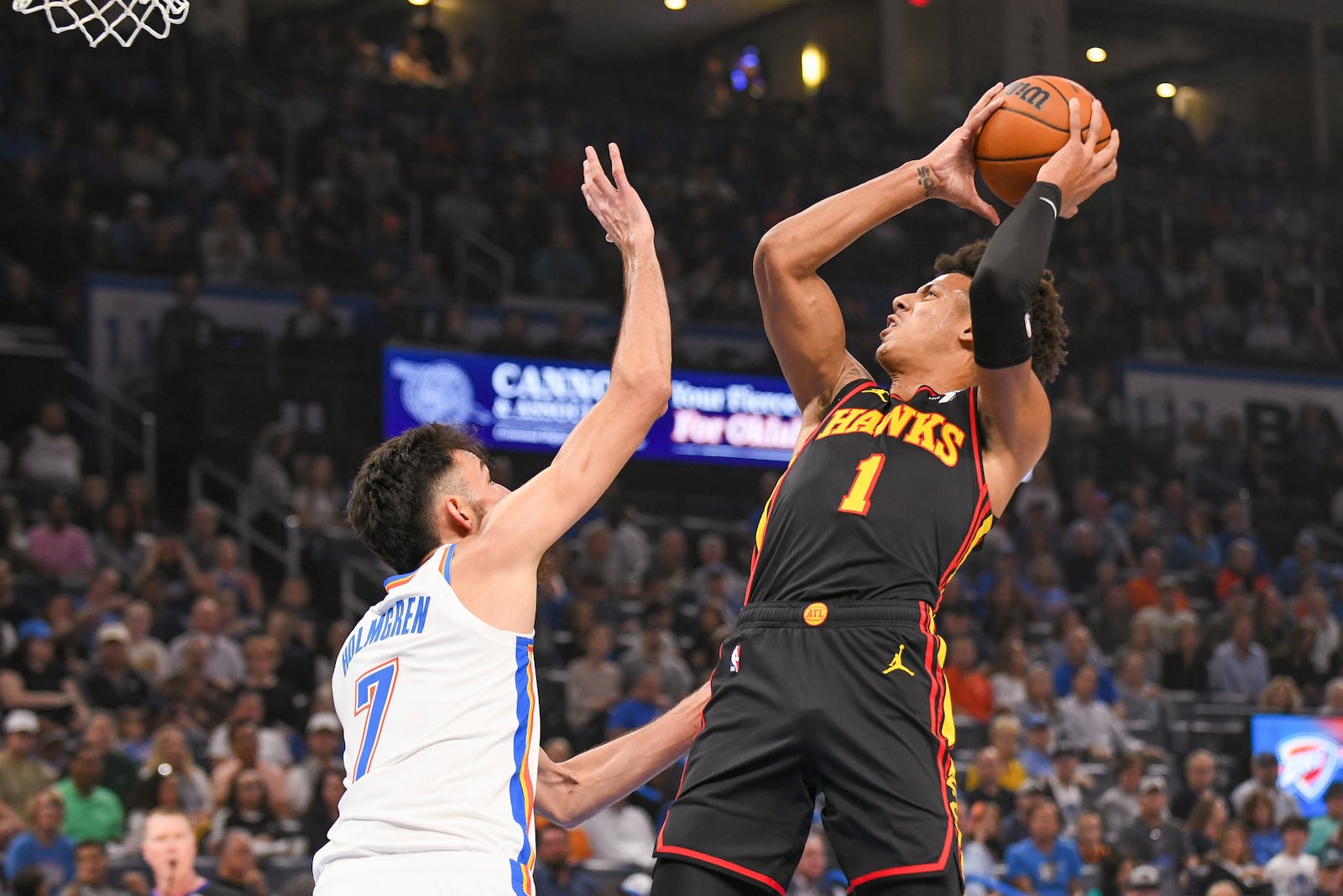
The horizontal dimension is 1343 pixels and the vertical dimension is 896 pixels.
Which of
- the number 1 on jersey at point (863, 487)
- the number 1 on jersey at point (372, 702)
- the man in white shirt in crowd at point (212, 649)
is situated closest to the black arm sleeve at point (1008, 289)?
the number 1 on jersey at point (863, 487)

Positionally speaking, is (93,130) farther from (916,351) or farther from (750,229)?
(916,351)

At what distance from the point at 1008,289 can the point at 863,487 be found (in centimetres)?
59

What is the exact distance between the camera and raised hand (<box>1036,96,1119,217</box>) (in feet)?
14.1

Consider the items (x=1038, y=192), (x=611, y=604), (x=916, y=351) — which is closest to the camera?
(x=1038, y=192)

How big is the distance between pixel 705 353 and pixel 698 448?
1.43 m

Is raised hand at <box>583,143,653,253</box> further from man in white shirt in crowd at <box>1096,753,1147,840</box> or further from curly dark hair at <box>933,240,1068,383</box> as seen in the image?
man in white shirt in crowd at <box>1096,753,1147,840</box>

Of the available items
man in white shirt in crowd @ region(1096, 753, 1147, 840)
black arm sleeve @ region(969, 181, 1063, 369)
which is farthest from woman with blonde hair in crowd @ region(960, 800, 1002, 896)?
black arm sleeve @ region(969, 181, 1063, 369)

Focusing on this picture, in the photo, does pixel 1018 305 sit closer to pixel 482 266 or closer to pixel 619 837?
pixel 619 837

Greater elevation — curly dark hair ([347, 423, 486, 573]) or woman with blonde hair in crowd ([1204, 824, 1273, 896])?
curly dark hair ([347, 423, 486, 573])

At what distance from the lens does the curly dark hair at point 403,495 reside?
388cm

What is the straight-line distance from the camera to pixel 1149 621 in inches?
637

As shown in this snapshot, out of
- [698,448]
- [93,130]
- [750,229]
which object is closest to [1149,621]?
[698,448]

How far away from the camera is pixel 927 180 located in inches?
174

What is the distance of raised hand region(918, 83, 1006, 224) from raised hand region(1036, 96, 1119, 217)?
0.57ft
